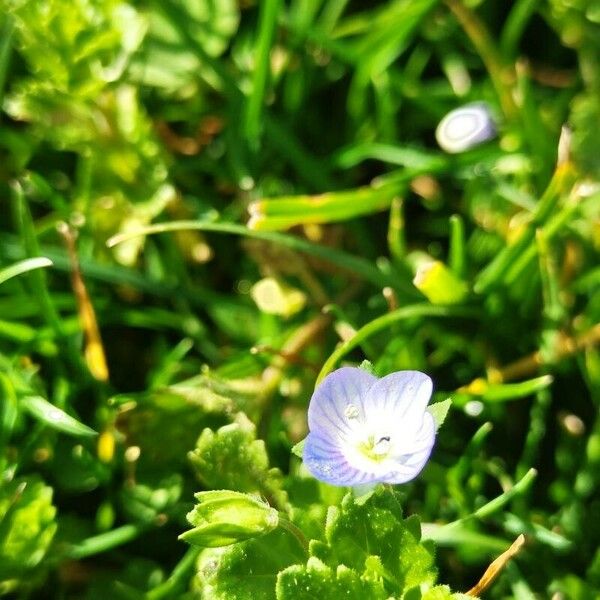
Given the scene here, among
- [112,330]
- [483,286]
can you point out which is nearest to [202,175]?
[112,330]

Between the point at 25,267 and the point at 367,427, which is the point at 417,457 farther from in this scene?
the point at 25,267

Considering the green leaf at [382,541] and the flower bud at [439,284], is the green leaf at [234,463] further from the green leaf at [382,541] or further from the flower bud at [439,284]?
the flower bud at [439,284]

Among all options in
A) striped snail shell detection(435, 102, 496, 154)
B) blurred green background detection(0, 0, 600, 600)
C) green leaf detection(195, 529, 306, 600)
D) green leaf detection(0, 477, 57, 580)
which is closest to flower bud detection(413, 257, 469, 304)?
blurred green background detection(0, 0, 600, 600)

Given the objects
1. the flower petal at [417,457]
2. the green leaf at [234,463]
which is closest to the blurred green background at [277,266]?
the green leaf at [234,463]

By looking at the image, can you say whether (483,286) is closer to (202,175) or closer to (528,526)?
(528,526)

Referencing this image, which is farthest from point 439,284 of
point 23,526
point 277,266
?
point 23,526
